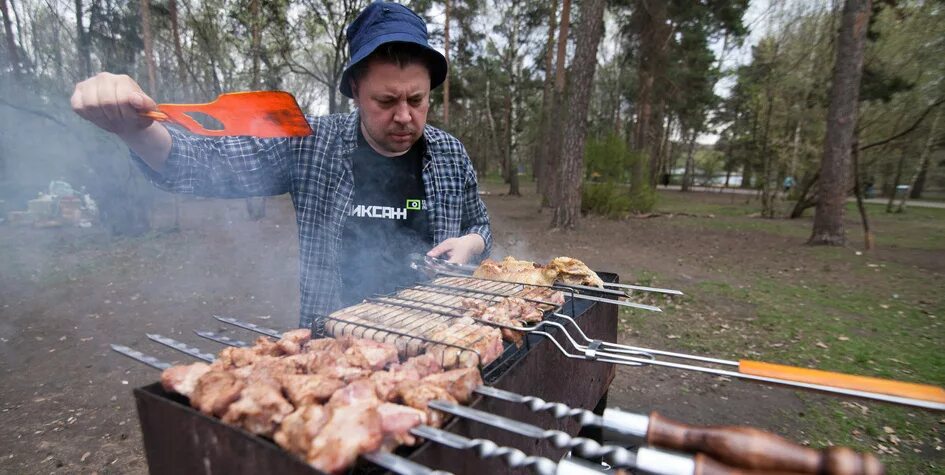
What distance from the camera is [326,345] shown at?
5.24 ft

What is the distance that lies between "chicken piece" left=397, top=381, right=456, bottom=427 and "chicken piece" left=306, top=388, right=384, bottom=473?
9 centimetres

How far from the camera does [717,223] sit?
49.9 ft

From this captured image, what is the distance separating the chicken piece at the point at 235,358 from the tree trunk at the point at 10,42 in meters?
10.9

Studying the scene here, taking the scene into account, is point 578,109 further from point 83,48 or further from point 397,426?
point 83,48

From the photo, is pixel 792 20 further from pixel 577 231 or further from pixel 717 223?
pixel 577 231

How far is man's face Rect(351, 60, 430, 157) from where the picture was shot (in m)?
2.11

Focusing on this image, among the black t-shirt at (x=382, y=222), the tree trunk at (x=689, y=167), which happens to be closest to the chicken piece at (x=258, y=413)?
the black t-shirt at (x=382, y=222)

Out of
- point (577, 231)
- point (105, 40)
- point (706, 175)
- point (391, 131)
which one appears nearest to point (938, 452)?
point (391, 131)

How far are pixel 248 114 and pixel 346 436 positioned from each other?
142cm

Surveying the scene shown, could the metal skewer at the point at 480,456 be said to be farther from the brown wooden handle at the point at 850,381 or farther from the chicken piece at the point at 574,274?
the chicken piece at the point at 574,274

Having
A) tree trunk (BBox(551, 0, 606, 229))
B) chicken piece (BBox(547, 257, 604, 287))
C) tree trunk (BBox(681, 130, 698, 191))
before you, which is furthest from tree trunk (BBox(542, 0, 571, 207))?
tree trunk (BBox(681, 130, 698, 191))

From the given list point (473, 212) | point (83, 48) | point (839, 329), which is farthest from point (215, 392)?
point (83, 48)

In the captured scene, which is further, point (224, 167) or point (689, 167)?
point (689, 167)

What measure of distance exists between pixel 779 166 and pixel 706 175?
87.8 feet
